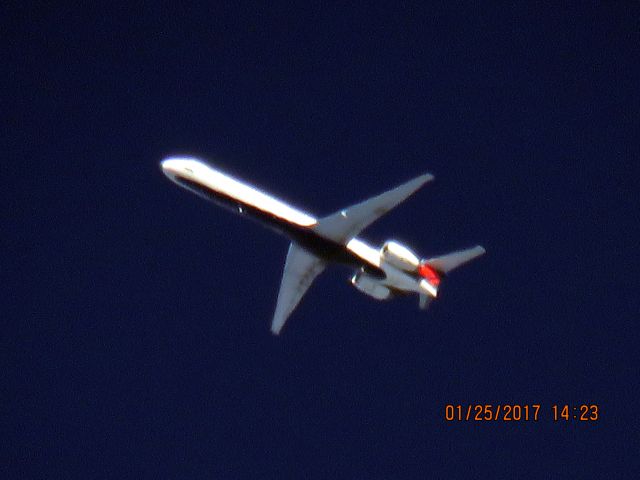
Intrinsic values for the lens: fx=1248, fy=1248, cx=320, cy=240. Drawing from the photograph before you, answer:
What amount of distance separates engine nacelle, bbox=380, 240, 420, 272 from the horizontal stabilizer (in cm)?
120

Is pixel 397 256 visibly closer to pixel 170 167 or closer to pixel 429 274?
pixel 429 274

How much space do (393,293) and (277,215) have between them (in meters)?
6.14

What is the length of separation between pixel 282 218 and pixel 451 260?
7463 millimetres

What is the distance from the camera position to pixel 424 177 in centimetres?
4738

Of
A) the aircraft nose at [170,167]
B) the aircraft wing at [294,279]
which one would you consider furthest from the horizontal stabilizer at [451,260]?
the aircraft nose at [170,167]

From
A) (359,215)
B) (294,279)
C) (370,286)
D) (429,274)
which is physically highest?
(359,215)

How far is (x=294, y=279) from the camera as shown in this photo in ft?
176

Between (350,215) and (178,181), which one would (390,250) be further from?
(178,181)

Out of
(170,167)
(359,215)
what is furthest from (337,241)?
(170,167)

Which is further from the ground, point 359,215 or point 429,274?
point 359,215

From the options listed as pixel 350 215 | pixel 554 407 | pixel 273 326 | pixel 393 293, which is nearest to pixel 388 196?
pixel 350 215

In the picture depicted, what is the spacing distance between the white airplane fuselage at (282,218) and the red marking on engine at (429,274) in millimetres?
198

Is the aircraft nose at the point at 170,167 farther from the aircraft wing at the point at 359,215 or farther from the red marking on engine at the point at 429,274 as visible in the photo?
the red marking on engine at the point at 429,274

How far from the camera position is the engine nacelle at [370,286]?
5225 centimetres
